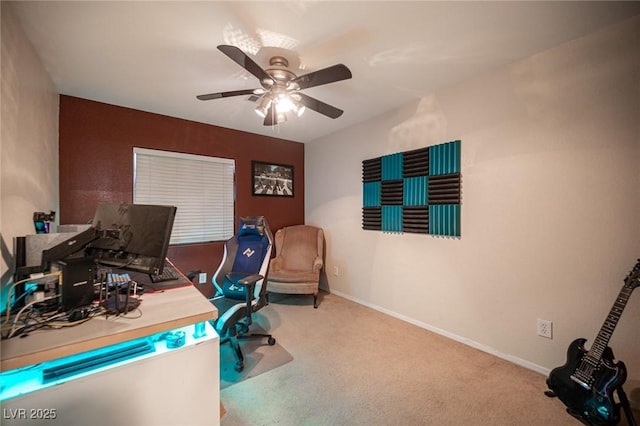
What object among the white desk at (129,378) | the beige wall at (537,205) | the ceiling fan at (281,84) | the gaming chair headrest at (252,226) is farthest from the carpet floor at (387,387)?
the ceiling fan at (281,84)

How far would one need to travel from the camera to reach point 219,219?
352 centimetres

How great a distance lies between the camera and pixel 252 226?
262 cm

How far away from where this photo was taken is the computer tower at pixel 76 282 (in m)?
1.07

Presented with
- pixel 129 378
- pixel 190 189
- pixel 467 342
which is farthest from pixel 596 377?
pixel 190 189

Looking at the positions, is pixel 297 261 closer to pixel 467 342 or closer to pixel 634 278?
pixel 467 342

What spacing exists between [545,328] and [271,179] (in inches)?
137

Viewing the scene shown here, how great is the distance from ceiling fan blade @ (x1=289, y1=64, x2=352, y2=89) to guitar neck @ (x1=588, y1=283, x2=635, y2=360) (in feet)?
6.85

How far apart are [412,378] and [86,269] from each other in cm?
212

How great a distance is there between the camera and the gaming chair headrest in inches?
102

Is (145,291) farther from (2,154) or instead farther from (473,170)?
(473,170)

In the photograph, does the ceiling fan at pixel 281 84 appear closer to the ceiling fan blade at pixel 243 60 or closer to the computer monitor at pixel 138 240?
the ceiling fan blade at pixel 243 60

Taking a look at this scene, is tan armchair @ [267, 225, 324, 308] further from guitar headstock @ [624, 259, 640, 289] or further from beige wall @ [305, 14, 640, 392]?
guitar headstock @ [624, 259, 640, 289]

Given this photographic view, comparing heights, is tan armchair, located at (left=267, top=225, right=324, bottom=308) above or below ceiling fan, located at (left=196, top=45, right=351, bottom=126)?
below

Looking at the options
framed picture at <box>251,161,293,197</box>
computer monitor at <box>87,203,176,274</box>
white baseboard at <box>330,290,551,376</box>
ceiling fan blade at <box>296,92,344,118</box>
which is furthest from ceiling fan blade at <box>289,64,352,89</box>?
white baseboard at <box>330,290,551,376</box>
